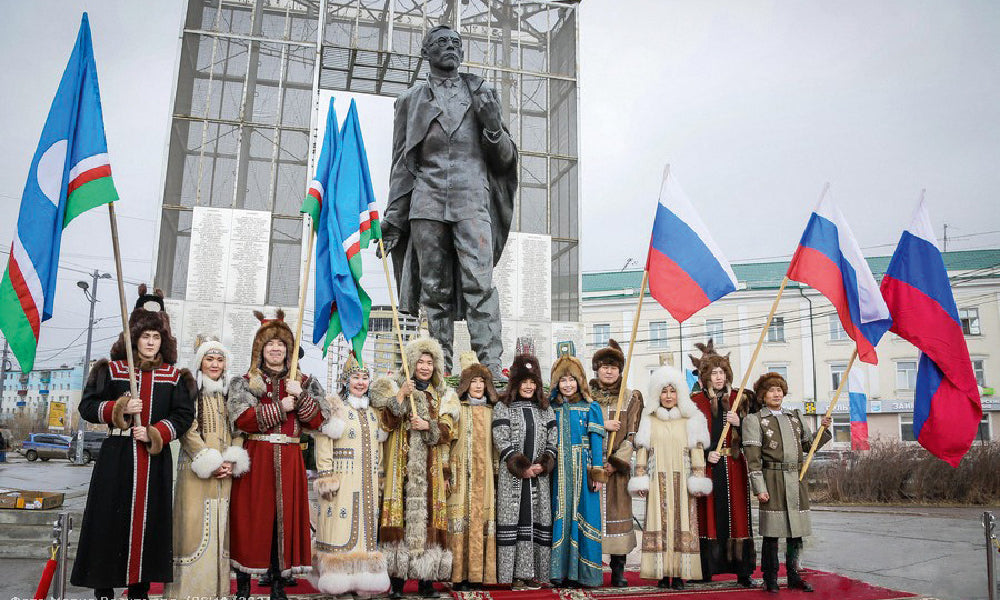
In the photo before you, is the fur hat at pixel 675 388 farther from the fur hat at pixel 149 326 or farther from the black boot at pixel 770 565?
the fur hat at pixel 149 326

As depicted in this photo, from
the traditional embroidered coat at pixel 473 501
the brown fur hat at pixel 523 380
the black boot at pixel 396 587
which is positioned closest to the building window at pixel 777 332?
the brown fur hat at pixel 523 380

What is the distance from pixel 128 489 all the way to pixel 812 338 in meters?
31.2

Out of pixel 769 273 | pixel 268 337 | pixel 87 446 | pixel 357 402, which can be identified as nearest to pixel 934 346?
pixel 357 402

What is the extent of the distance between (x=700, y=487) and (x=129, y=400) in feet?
11.7

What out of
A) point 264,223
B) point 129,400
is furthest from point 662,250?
point 264,223

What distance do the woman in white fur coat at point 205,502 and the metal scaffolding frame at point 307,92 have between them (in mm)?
10360

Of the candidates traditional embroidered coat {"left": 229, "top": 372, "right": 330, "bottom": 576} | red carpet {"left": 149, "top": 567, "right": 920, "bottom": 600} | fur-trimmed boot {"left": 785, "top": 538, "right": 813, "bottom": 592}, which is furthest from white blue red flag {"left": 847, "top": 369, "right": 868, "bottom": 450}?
traditional embroidered coat {"left": 229, "top": 372, "right": 330, "bottom": 576}

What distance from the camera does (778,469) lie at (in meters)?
5.38

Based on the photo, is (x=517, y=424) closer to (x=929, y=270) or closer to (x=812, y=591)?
(x=812, y=591)

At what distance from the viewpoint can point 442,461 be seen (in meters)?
4.92

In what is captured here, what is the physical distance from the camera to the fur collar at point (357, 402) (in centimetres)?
482

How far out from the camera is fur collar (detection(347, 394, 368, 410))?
4824mm

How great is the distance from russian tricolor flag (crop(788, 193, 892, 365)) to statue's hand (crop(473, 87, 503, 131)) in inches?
98.5

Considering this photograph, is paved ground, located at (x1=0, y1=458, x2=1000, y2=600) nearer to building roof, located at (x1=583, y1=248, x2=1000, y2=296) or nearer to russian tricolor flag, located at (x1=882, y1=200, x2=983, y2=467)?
russian tricolor flag, located at (x1=882, y1=200, x2=983, y2=467)
